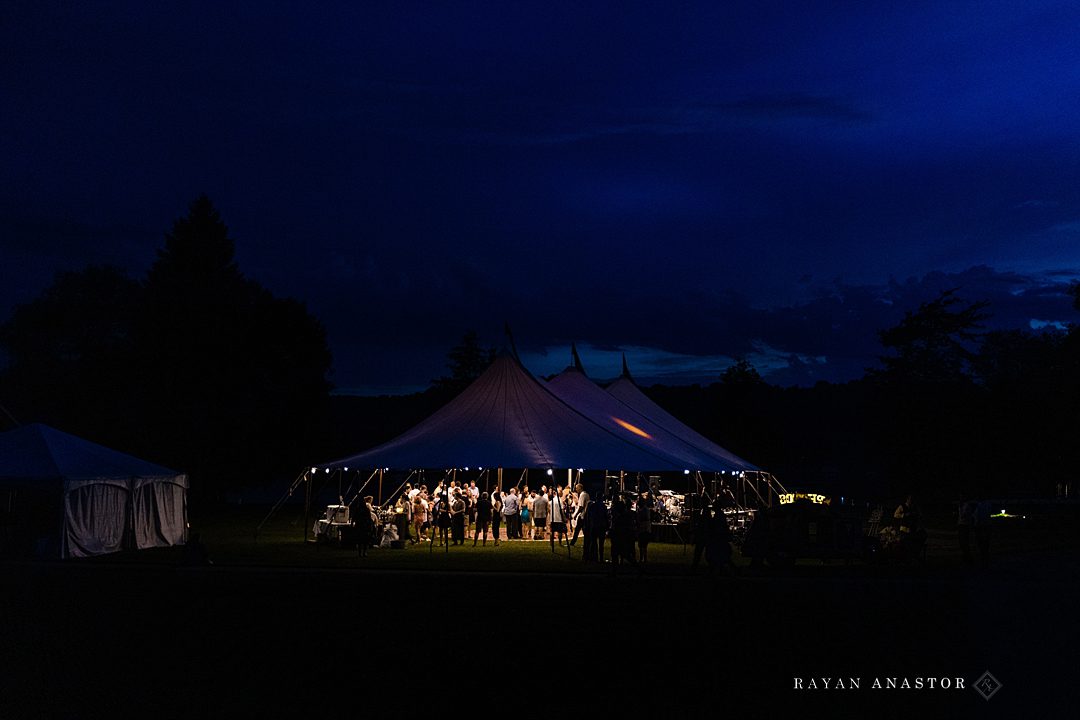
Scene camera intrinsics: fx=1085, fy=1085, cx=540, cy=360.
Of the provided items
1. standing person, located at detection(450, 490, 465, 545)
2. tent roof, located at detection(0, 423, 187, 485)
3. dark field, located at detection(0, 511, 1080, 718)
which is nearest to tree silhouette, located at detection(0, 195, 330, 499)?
tent roof, located at detection(0, 423, 187, 485)

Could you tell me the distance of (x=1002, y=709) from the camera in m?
7.22

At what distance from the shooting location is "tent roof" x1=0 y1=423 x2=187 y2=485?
→ 21.4 metres

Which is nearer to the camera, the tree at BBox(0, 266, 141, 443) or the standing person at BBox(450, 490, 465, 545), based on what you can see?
the standing person at BBox(450, 490, 465, 545)

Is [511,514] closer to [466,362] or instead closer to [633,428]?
[633,428]

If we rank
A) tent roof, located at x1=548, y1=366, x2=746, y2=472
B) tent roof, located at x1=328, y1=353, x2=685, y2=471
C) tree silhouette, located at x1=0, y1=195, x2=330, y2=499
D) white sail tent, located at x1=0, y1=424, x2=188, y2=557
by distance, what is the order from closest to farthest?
white sail tent, located at x1=0, y1=424, x2=188, y2=557 → tent roof, located at x1=328, y1=353, x2=685, y2=471 → tent roof, located at x1=548, y1=366, x2=746, y2=472 → tree silhouette, located at x1=0, y1=195, x2=330, y2=499

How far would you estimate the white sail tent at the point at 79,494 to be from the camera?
2122 cm

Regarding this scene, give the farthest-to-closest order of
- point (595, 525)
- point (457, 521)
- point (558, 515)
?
point (558, 515)
point (457, 521)
point (595, 525)

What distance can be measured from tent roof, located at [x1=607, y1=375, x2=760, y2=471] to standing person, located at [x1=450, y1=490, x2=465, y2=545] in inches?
277

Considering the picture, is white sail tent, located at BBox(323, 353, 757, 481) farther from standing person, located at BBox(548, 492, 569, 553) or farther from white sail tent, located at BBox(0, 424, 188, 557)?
white sail tent, located at BBox(0, 424, 188, 557)

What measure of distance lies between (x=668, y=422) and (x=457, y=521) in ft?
31.6

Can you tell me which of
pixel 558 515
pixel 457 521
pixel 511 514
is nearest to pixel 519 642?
pixel 457 521

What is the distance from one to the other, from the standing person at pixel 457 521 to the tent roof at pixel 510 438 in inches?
55.1

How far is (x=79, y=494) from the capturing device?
71.3ft

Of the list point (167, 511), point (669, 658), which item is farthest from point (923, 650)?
point (167, 511)
